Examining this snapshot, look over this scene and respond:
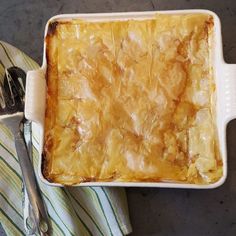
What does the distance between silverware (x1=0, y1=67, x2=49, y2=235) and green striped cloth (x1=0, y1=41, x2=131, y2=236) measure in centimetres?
2

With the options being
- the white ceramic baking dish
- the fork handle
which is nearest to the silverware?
the fork handle

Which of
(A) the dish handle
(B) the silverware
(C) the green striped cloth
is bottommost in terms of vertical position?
(C) the green striped cloth

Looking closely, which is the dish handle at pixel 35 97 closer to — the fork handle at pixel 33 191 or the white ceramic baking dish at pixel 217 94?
the white ceramic baking dish at pixel 217 94

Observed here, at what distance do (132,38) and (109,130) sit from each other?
0.57ft

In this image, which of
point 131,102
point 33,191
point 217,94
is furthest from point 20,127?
point 217,94

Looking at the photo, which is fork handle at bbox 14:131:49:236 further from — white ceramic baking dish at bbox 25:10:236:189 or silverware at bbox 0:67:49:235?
white ceramic baking dish at bbox 25:10:236:189

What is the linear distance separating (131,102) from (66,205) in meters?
0.24

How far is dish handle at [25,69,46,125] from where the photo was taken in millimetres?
726

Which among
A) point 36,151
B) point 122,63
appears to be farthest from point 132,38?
point 36,151

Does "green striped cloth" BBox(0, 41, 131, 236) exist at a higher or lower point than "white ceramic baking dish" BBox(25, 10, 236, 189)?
lower

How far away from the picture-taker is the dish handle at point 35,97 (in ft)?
2.38

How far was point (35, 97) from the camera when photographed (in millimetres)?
734

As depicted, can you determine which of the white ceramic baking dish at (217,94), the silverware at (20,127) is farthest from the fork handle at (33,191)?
the white ceramic baking dish at (217,94)

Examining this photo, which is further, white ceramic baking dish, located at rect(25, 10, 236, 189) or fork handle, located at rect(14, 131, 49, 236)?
fork handle, located at rect(14, 131, 49, 236)
